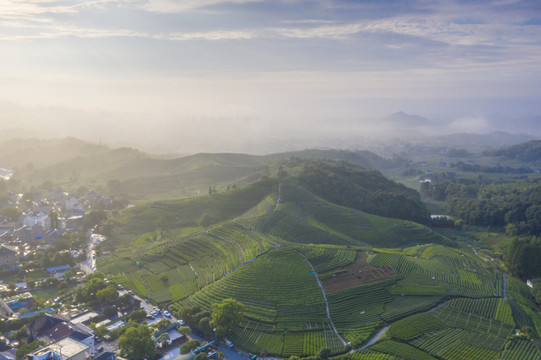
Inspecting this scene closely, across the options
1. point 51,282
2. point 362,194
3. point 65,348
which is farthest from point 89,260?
point 362,194

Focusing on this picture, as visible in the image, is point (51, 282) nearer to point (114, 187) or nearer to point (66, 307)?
point (66, 307)

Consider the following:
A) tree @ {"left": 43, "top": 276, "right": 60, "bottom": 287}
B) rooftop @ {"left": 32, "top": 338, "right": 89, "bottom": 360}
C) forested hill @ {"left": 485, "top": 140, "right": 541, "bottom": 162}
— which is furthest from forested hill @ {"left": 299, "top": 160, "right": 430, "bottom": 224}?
forested hill @ {"left": 485, "top": 140, "right": 541, "bottom": 162}

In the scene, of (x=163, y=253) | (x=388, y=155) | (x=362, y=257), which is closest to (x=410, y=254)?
(x=362, y=257)

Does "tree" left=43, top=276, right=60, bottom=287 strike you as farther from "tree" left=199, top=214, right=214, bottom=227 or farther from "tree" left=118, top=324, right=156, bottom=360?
"tree" left=199, top=214, right=214, bottom=227

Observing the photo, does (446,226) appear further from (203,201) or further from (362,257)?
(203,201)

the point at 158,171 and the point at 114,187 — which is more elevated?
the point at 114,187
